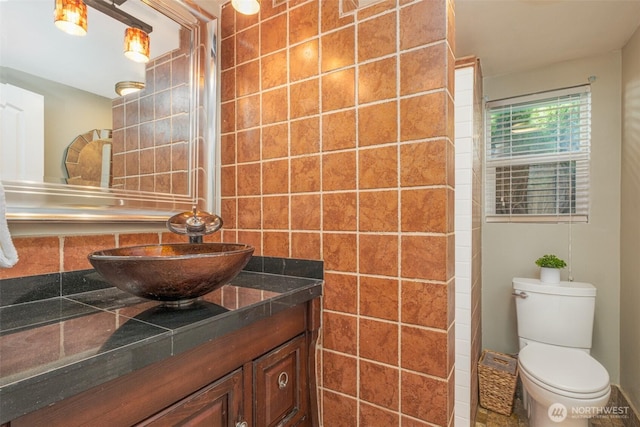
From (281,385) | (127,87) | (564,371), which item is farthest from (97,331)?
(564,371)

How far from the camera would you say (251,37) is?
1.35 meters

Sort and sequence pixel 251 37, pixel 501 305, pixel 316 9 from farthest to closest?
1. pixel 501 305
2. pixel 251 37
3. pixel 316 9

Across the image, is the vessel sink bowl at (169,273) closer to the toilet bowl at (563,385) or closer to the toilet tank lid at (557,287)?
the toilet bowl at (563,385)

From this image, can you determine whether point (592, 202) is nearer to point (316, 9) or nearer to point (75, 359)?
point (316, 9)

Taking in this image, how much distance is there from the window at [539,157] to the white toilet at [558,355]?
0.53 metres

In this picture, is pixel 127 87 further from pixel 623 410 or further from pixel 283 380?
pixel 623 410

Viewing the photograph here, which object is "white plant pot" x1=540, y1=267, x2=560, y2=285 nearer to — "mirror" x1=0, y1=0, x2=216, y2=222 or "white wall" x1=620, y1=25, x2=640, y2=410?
"white wall" x1=620, y1=25, x2=640, y2=410

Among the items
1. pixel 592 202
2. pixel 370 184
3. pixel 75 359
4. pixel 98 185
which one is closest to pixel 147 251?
pixel 98 185

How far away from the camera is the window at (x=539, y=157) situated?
214 centimetres

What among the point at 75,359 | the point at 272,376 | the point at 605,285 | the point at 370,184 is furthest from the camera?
the point at 605,285

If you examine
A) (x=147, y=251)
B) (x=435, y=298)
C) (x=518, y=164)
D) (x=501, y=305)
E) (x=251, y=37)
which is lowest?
(x=501, y=305)

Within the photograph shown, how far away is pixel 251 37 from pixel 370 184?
34.4 inches

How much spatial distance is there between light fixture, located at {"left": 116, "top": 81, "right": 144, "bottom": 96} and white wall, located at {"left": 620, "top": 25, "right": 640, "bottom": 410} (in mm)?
2552

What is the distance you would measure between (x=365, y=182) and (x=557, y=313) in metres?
1.74
